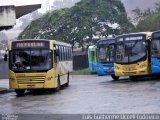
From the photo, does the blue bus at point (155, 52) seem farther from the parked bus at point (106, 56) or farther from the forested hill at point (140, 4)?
the forested hill at point (140, 4)

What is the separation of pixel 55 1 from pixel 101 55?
10192 centimetres

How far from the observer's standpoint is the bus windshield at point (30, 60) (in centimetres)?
2233

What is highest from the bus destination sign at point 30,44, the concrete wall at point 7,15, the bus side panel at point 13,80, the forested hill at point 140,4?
the forested hill at point 140,4

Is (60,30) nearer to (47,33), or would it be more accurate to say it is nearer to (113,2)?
(47,33)

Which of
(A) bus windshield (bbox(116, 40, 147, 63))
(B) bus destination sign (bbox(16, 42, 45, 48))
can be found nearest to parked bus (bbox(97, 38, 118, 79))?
(A) bus windshield (bbox(116, 40, 147, 63))

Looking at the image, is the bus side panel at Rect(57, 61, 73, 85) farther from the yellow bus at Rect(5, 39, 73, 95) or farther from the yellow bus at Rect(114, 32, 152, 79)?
the yellow bus at Rect(114, 32, 152, 79)

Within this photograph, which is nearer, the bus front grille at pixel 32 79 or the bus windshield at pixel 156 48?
the bus front grille at pixel 32 79

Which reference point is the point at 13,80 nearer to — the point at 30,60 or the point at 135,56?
the point at 30,60

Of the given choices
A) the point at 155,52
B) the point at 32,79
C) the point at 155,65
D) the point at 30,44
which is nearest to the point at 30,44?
the point at 30,44

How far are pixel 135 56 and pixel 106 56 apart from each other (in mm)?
4774

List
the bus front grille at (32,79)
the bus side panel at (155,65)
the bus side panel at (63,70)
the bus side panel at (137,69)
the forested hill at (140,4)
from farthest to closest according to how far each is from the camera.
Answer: the forested hill at (140,4), the bus side panel at (137,69), the bus side panel at (155,65), the bus side panel at (63,70), the bus front grille at (32,79)

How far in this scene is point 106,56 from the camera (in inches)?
1303

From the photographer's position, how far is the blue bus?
92.4 ft

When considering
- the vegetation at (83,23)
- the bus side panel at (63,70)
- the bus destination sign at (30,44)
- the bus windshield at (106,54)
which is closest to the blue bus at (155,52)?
the bus windshield at (106,54)
